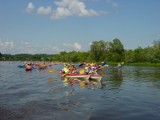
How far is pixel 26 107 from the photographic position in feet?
65.0

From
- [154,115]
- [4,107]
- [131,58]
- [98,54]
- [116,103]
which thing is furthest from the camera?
[98,54]

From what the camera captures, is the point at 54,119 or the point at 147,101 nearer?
the point at 54,119

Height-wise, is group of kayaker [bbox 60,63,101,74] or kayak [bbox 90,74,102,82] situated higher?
group of kayaker [bbox 60,63,101,74]

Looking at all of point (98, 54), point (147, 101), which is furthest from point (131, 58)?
point (147, 101)

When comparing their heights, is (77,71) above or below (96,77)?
above

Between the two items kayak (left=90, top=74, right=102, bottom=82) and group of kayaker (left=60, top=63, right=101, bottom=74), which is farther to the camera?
group of kayaker (left=60, top=63, right=101, bottom=74)

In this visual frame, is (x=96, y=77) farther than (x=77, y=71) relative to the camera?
No

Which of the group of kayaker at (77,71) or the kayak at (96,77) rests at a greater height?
the group of kayaker at (77,71)

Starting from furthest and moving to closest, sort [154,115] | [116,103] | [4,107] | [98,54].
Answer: [98,54]
[116,103]
[4,107]
[154,115]

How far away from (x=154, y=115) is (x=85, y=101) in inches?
257

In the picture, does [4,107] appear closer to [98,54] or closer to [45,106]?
[45,106]

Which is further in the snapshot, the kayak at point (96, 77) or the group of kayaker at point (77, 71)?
the group of kayaker at point (77, 71)

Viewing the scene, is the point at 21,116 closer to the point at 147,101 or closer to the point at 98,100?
the point at 98,100

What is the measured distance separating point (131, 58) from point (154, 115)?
115439 mm
